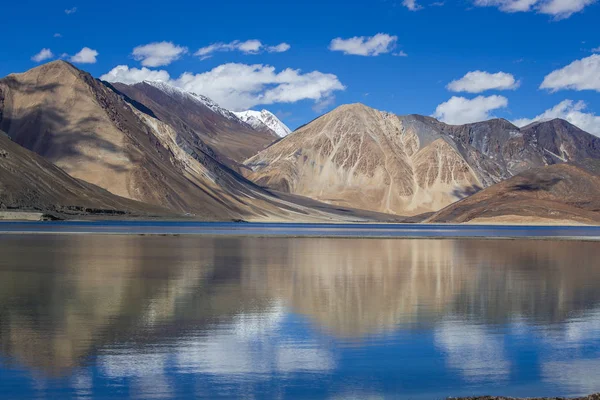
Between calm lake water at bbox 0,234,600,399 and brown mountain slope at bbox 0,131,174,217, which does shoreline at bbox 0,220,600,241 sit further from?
calm lake water at bbox 0,234,600,399

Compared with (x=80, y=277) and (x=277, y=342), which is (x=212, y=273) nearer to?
(x=80, y=277)

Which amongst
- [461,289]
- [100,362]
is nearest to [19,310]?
[100,362]

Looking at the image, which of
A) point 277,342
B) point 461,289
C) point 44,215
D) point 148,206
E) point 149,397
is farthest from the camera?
point 148,206

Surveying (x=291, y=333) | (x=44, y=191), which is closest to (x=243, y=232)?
(x=44, y=191)

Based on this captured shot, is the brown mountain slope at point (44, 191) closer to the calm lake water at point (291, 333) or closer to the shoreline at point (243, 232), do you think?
the shoreline at point (243, 232)

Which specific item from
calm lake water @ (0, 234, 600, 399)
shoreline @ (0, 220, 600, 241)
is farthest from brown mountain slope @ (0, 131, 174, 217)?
calm lake water @ (0, 234, 600, 399)
